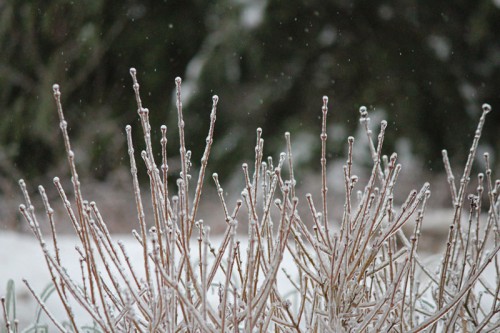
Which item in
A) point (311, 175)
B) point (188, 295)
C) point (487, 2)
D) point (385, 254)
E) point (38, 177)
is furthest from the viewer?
point (38, 177)

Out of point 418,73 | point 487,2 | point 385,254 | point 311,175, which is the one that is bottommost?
point 385,254

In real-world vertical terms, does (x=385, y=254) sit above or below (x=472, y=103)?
below

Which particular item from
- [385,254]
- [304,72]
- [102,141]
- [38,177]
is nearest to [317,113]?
[304,72]

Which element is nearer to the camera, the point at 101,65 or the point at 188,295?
the point at 188,295

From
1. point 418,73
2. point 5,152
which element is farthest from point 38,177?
point 418,73

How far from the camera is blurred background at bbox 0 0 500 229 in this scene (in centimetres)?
681

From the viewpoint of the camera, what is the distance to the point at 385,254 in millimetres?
1658

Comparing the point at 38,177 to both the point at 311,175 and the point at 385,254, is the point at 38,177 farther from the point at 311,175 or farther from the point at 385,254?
the point at 385,254

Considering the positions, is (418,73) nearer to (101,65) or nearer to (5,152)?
(101,65)

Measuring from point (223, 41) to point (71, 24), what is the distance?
68.2 inches

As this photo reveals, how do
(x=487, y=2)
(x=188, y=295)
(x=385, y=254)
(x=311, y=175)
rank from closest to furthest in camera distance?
1. (x=188, y=295)
2. (x=385, y=254)
3. (x=487, y=2)
4. (x=311, y=175)

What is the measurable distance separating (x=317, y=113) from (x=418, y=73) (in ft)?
3.20

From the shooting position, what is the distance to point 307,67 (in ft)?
22.9

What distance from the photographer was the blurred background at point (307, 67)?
6809 millimetres
